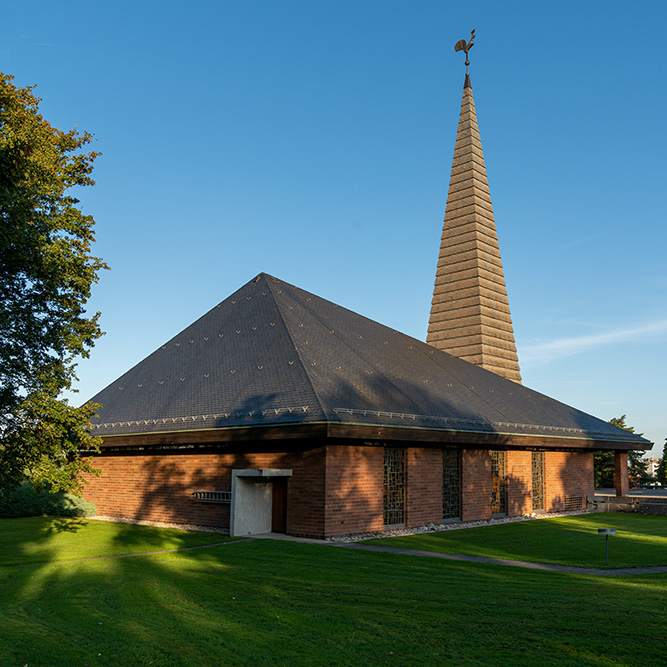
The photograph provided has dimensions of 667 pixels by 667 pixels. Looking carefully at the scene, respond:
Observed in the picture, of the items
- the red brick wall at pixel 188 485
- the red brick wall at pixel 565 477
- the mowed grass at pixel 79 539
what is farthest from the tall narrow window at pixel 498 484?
the mowed grass at pixel 79 539

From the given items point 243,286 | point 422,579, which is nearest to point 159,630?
point 422,579

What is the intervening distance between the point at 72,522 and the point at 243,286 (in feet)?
37.7

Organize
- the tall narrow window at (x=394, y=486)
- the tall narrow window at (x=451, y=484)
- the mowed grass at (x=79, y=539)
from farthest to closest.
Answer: the tall narrow window at (x=451, y=484)
the tall narrow window at (x=394, y=486)
the mowed grass at (x=79, y=539)

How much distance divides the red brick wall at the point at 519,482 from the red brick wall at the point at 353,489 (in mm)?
8884

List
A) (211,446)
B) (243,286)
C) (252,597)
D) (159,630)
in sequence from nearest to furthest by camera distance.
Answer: (159,630)
(252,597)
(211,446)
(243,286)

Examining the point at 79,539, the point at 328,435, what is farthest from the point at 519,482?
the point at 79,539

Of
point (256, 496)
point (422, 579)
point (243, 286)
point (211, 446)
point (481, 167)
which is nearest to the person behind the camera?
→ point (422, 579)

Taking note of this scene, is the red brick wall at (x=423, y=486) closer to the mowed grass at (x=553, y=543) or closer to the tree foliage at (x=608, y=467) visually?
the mowed grass at (x=553, y=543)

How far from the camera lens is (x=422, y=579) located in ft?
38.3

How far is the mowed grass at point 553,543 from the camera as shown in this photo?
614 inches

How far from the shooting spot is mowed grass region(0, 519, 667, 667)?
23.3ft

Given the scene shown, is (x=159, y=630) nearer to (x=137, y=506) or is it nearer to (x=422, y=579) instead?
(x=422, y=579)

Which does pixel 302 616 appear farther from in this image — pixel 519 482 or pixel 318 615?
pixel 519 482

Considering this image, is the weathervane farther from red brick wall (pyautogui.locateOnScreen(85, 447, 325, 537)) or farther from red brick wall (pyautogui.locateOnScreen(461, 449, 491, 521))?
red brick wall (pyautogui.locateOnScreen(85, 447, 325, 537))
